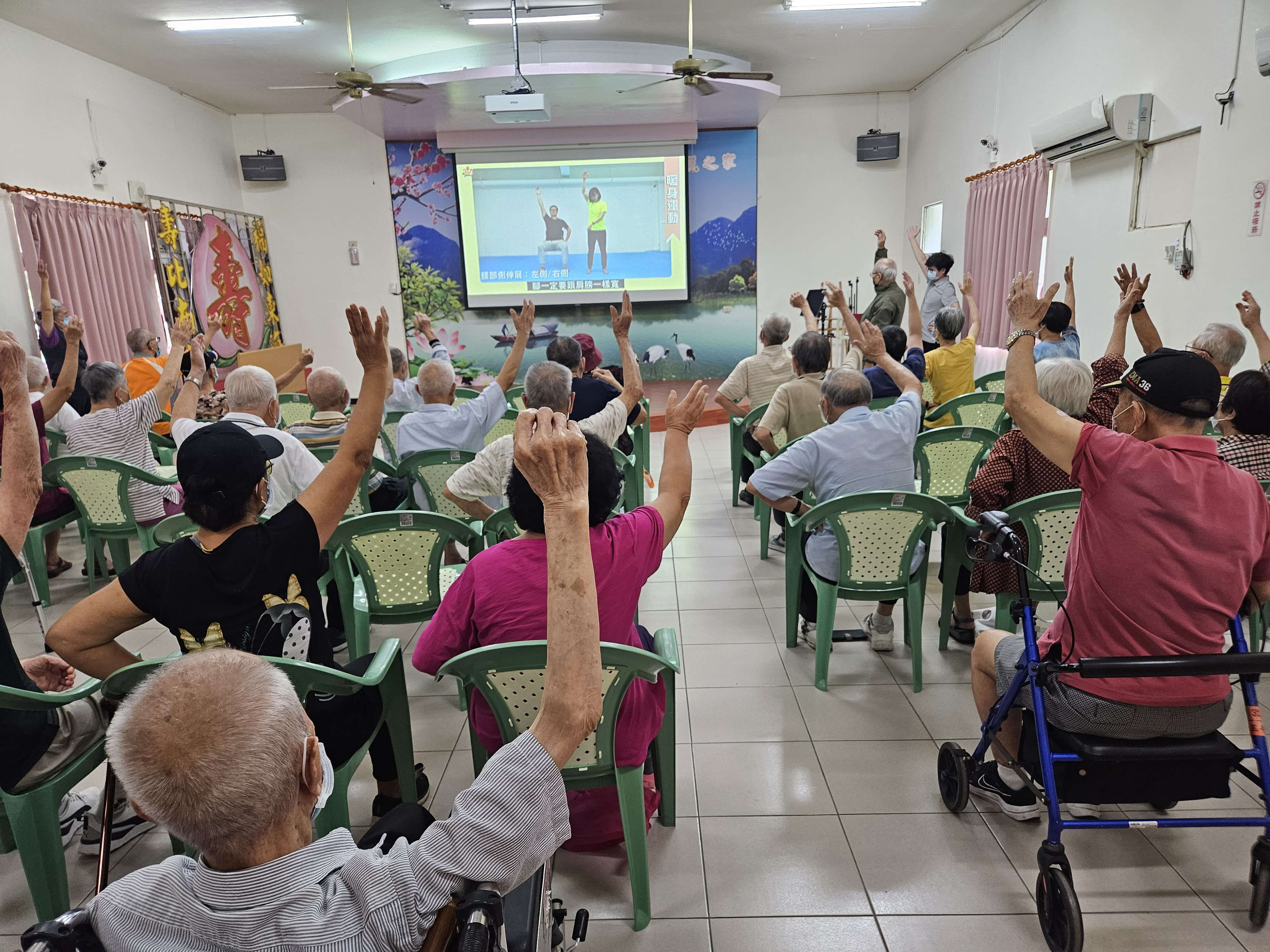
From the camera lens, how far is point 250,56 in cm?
718

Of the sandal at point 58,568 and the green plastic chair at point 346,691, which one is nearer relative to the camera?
the green plastic chair at point 346,691

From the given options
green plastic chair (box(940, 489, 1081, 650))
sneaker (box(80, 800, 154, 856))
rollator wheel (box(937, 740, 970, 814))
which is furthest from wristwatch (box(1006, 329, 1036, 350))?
sneaker (box(80, 800, 154, 856))

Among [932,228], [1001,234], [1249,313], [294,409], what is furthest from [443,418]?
[932,228]

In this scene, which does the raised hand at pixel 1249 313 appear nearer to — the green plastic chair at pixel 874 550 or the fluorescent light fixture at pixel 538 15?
the green plastic chair at pixel 874 550

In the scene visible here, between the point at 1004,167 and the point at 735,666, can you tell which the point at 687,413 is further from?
the point at 1004,167

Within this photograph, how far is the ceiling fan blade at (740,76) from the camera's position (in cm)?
552

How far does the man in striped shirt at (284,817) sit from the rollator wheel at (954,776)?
66.2 inches

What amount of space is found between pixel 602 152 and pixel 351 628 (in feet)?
27.2

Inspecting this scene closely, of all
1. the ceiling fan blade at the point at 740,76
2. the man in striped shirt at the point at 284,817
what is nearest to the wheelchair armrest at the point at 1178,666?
the man in striped shirt at the point at 284,817

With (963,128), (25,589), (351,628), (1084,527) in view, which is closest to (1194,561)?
(1084,527)

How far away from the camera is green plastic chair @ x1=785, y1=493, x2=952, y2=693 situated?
2793mm

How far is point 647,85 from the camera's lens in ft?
21.9

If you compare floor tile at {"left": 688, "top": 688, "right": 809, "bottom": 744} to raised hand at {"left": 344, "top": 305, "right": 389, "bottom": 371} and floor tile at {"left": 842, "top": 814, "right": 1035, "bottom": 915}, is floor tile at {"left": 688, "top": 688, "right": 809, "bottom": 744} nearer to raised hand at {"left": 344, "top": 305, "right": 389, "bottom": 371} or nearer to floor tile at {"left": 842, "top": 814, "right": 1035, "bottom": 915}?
floor tile at {"left": 842, "top": 814, "right": 1035, "bottom": 915}

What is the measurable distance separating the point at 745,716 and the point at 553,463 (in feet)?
6.99
